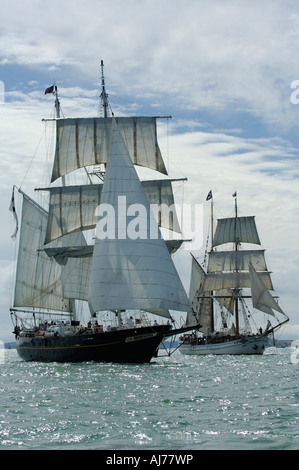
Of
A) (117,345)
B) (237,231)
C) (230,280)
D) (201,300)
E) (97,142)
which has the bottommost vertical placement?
(117,345)

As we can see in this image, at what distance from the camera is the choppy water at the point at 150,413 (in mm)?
19406

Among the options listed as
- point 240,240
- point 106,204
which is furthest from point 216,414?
point 240,240

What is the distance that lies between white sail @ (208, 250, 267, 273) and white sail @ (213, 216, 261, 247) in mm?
1706

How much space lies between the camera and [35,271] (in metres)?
75.9

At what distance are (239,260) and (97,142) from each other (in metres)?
38.5

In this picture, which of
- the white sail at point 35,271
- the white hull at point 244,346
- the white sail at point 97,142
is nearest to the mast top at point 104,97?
the white sail at point 97,142

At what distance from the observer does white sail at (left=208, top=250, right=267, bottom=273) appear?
330ft

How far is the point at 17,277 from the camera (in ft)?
245

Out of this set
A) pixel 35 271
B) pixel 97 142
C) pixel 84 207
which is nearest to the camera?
pixel 97 142

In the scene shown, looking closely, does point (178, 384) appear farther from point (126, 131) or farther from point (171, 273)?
point (126, 131)

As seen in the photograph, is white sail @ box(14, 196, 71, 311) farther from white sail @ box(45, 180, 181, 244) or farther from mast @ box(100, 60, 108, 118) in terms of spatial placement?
mast @ box(100, 60, 108, 118)

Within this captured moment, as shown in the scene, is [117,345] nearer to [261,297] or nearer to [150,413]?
[150,413]

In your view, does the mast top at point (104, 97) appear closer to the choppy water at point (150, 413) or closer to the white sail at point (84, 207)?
the white sail at point (84, 207)

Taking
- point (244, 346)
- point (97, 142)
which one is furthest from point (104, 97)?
point (244, 346)
